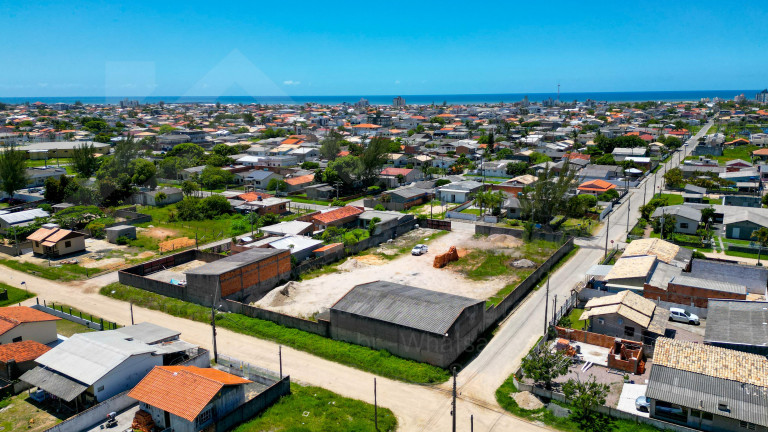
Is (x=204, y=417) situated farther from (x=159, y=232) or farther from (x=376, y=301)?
(x=159, y=232)

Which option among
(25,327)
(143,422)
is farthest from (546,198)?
(25,327)

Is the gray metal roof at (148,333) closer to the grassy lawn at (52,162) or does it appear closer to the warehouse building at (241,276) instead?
the warehouse building at (241,276)

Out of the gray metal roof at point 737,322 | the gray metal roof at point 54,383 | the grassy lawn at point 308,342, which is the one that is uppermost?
the gray metal roof at point 737,322

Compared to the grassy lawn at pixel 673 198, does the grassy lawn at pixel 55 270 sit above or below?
below

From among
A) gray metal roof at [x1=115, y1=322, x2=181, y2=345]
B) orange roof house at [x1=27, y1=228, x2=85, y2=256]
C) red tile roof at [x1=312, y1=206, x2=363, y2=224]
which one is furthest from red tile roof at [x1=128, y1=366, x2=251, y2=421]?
orange roof house at [x1=27, y1=228, x2=85, y2=256]

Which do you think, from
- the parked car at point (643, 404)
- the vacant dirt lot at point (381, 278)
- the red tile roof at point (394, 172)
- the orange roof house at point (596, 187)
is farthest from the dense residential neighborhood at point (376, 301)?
the red tile roof at point (394, 172)

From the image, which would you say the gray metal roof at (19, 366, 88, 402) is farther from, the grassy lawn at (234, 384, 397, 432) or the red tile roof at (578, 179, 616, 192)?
the red tile roof at (578, 179, 616, 192)
